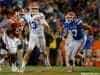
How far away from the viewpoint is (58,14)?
12.2 metres

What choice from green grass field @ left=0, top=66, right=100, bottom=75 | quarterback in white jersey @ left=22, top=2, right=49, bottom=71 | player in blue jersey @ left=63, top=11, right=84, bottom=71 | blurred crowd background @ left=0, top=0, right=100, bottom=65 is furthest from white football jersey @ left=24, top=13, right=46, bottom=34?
green grass field @ left=0, top=66, right=100, bottom=75

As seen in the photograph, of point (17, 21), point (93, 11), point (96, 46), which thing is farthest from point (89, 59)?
point (17, 21)

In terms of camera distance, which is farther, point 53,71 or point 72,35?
point 72,35

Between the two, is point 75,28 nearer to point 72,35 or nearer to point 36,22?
point 72,35

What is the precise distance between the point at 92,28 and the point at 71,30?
0.61 meters

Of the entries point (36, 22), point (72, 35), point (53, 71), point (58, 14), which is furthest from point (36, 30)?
point (53, 71)

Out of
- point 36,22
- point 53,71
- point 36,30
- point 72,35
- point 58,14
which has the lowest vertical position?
point 53,71

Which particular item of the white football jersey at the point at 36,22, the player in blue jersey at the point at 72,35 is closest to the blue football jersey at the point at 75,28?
the player in blue jersey at the point at 72,35

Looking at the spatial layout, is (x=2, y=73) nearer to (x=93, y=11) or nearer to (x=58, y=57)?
(x=58, y=57)

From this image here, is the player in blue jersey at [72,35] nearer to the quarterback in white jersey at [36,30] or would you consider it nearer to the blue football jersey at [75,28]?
the blue football jersey at [75,28]

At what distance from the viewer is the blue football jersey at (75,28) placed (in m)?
12.2

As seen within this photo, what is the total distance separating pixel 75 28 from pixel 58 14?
0.63 meters

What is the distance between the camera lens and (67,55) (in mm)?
12203

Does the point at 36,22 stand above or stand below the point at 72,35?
above
